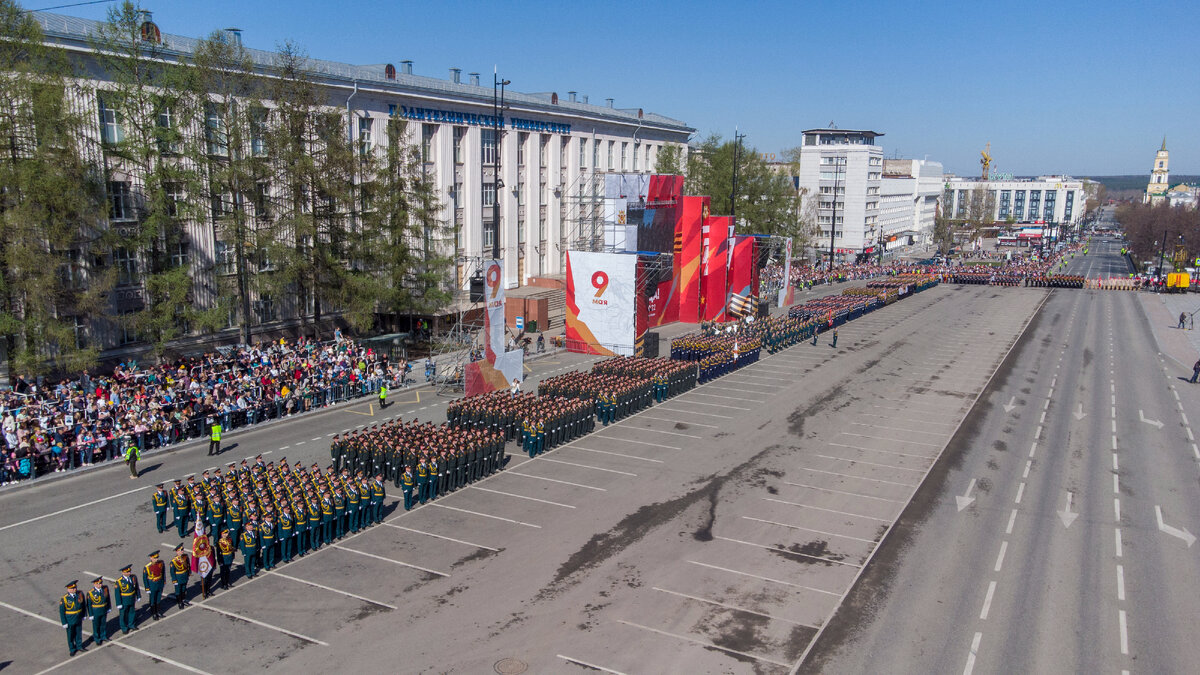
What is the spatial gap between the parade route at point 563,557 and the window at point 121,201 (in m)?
10.5

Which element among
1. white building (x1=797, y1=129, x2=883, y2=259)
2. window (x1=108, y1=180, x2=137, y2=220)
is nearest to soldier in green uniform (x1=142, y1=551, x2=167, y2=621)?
window (x1=108, y1=180, x2=137, y2=220)

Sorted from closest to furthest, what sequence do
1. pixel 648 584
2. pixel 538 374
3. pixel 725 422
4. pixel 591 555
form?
pixel 648 584 < pixel 591 555 < pixel 725 422 < pixel 538 374

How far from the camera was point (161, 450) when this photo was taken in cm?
2234

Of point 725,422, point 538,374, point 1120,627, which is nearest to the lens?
point 1120,627

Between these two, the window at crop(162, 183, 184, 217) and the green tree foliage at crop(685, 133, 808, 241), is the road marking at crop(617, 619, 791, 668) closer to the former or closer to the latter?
the window at crop(162, 183, 184, 217)

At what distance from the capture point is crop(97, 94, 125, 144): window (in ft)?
88.2

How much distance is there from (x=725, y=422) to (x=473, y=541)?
12728mm

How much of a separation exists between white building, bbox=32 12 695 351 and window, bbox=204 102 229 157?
206cm

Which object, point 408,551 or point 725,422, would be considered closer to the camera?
point 408,551

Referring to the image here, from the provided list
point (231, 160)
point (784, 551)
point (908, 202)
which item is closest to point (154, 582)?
point (784, 551)

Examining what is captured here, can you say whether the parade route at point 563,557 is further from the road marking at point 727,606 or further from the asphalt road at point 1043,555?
the asphalt road at point 1043,555

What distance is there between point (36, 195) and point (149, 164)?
18.9ft

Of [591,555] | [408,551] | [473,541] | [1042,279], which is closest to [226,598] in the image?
[408,551]

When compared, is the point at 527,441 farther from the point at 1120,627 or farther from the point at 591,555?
the point at 1120,627
